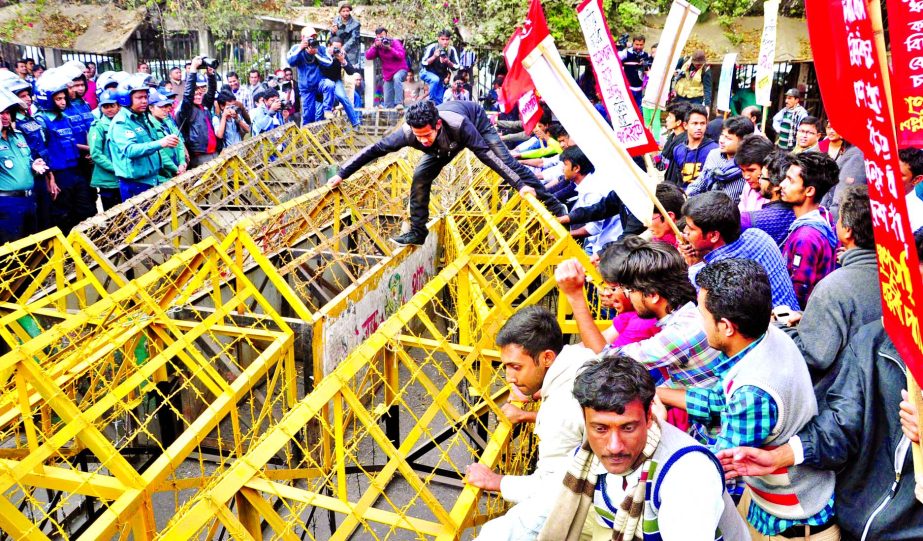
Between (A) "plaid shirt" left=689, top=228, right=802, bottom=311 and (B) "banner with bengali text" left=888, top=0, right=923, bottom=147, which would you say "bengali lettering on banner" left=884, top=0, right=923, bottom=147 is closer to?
(B) "banner with bengali text" left=888, top=0, right=923, bottom=147

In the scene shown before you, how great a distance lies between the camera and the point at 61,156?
23.2ft

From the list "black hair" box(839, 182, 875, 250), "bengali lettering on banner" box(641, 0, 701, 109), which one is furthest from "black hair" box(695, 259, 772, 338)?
"bengali lettering on banner" box(641, 0, 701, 109)

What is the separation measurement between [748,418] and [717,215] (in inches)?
54.4

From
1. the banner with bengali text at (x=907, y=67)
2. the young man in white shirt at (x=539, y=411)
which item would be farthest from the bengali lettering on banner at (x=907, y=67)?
the young man in white shirt at (x=539, y=411)

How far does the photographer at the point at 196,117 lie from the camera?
9.22 m

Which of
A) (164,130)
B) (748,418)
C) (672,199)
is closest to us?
(748,418)

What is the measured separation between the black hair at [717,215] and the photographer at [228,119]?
27.5ft

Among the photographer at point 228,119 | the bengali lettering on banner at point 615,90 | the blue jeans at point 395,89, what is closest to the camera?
the bengali lettering on banner at point 615,90

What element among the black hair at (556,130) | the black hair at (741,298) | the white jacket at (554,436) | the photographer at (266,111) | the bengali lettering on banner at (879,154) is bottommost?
the photographer at (266,111)

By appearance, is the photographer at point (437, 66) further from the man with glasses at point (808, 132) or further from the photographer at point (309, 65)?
the man with glasses at point (808, 132)

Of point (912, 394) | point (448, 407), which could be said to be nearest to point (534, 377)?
Result: point (448, 407)

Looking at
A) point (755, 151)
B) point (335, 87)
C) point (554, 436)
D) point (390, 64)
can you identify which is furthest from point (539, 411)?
point (390, 64)

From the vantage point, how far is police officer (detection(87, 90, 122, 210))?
705 cm

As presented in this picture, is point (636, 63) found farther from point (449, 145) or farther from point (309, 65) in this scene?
point (449, 145)
